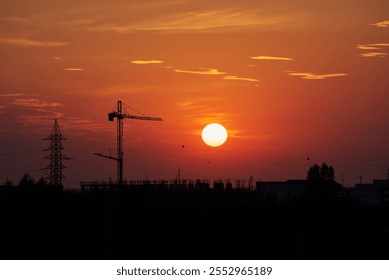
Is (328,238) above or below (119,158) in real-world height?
below

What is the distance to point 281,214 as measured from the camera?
277ft

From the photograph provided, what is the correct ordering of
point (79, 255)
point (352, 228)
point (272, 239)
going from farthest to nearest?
point (352, 228) → point (272, 239) → point (79, 255)

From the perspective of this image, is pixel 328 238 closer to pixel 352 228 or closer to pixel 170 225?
pixel 352 228

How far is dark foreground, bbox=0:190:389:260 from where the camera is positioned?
53312 millimetres

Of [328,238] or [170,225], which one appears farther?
[170,225]

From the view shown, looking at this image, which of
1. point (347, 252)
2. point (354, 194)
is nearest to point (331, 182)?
Answer: point (354, 194)

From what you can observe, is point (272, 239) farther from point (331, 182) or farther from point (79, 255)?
Answer: point (331, 182)

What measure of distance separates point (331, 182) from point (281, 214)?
192 feet

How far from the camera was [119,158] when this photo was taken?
12875cm

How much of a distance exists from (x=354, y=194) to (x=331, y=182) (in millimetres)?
28515

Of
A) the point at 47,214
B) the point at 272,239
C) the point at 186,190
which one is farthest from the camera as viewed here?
the point at 186,190

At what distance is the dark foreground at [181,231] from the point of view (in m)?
53.3

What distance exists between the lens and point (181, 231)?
224ft

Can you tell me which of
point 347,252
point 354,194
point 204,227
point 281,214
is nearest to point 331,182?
point 354,194
